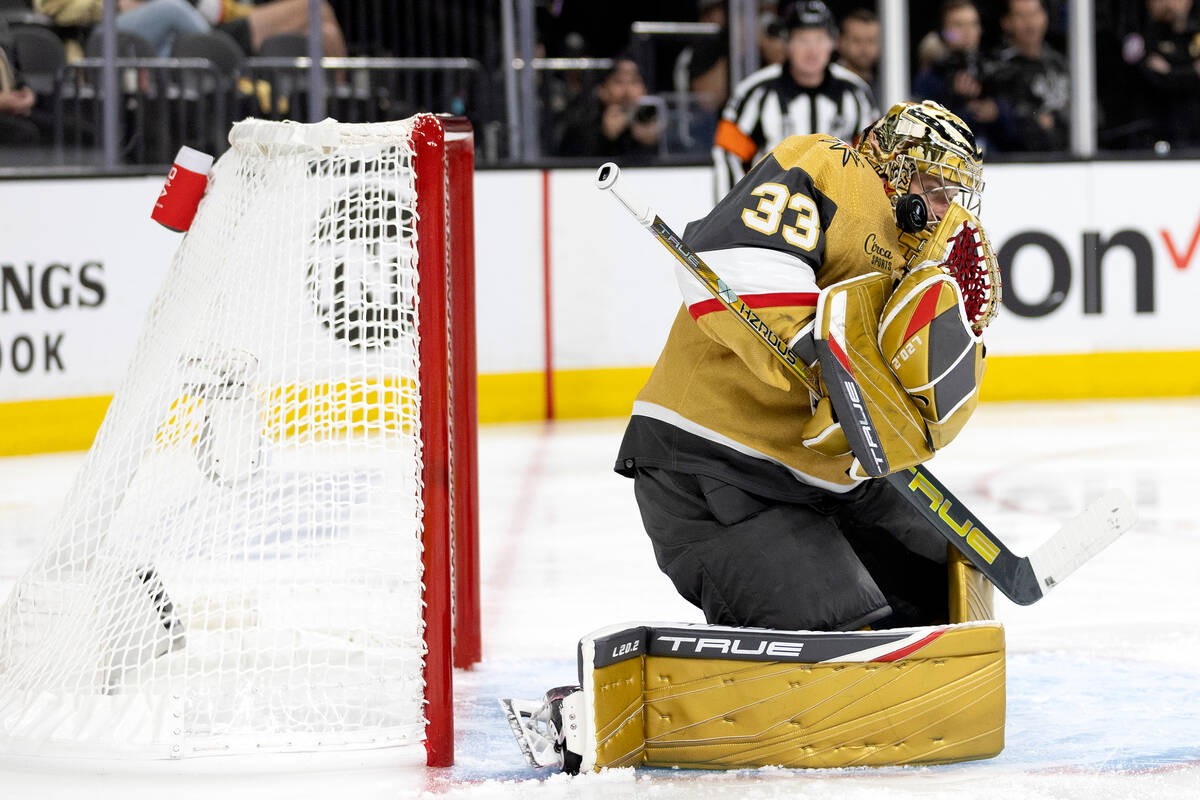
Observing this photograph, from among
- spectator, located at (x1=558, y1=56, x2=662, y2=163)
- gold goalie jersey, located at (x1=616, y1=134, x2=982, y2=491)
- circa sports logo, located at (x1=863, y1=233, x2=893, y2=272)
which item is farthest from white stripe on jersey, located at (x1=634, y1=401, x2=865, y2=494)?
spectator, located at (x1=558, y1=56, x2=662, y2=163)

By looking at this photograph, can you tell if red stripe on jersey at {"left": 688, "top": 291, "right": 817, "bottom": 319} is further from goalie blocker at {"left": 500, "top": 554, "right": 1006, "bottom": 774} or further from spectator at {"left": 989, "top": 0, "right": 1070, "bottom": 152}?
spectator at {"left": 989, "top": 0, "right": 1070, "bottom": 152}

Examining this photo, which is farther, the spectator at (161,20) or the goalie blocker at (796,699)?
the spectator at (161,20)

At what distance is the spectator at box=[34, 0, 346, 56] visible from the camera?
219 inches

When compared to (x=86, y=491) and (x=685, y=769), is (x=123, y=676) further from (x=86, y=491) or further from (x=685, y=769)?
(x=685, y=769)

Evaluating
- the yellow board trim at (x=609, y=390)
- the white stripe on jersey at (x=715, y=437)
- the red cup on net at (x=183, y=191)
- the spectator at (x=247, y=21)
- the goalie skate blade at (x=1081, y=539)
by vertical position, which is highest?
the spectator at (x=247, y=21)

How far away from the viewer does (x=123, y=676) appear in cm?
206

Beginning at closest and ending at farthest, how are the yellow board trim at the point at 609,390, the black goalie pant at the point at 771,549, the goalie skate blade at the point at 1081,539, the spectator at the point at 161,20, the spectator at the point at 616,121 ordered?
the black goalie pant at the point at 771,549 < the goalie skate blade at the point at 1081,539 < the yellow board trim at the point at 609,390 < the spectator at the point at 161,20 < the spectator at the point at 616,121

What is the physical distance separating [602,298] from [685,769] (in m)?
3.98

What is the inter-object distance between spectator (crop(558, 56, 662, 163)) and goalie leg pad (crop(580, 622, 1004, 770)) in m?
4.27

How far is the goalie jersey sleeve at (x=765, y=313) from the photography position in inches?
76.5

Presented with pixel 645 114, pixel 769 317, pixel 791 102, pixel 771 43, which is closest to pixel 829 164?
pixel 769 317

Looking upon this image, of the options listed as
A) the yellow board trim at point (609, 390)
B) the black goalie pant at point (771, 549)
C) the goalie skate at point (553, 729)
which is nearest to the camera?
the goalie skate at point (553, 729)

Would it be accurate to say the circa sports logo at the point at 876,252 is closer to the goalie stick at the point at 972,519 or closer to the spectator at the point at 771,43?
the goalie stick at the point at 972,519

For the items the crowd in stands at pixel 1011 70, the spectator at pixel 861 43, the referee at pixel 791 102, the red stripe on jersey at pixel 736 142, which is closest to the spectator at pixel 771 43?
the crowd in stands at pixel 1011 70
